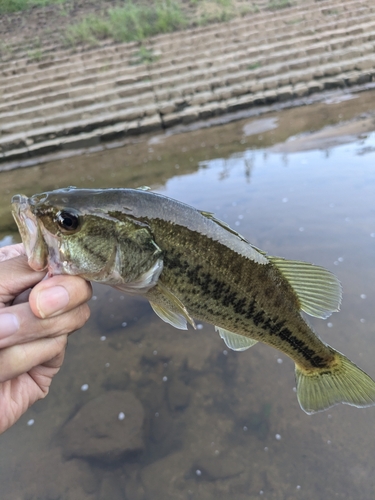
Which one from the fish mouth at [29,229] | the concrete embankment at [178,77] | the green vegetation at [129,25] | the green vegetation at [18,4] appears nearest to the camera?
the fish mouth at [29,229]

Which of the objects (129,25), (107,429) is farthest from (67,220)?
(129,25)

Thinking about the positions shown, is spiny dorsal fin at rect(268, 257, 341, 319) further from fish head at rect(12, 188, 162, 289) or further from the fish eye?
the fish eye

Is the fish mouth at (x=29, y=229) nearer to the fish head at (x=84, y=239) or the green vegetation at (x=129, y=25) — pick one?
the fish head at (x=84, y=239)

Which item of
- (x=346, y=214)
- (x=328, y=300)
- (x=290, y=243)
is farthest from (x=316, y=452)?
(x=346, y=214)

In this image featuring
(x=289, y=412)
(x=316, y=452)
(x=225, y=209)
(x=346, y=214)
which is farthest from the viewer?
(x=225, y=209)

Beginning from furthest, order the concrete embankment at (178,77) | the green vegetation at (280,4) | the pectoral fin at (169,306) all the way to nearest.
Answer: the green vegetation at (280,4)
the concrete embankment at (178,77)
the pectoral fin at (169,306)

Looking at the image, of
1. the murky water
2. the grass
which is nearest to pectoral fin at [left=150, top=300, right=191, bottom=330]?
the murky water

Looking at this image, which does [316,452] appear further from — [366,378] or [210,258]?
[210,258]

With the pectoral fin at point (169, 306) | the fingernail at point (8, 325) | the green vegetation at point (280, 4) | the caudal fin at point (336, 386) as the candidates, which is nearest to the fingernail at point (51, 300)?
the fingernail at point (8, 325)
